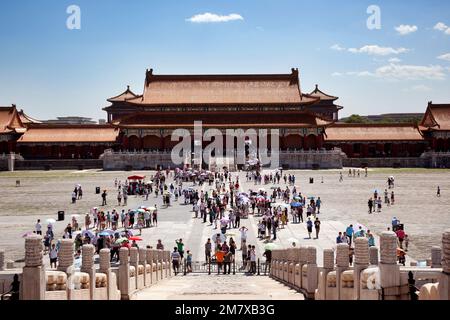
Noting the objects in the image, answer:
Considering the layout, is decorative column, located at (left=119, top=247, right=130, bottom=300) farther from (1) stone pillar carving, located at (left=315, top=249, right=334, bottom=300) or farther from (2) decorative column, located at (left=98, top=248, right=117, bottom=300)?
(1) stone pillar carving, located at (left=315, top=249, right=334, bottom=300)

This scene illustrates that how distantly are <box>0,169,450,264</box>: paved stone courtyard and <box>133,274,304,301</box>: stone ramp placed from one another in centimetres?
438

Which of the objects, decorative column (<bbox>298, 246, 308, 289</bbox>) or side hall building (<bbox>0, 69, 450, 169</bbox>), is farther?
side hall building (<bbox>0, 69, 450, 169</bbox>)

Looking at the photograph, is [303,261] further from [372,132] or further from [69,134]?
[69,134]

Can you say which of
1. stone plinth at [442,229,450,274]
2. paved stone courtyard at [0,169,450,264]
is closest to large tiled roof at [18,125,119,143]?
paved stone courtyard at [0,169,450,264]

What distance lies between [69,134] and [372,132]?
48955 millimetres

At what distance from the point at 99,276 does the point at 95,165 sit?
75203 mm

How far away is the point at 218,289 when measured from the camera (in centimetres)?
1684

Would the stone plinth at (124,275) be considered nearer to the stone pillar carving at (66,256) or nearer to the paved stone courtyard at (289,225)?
the stone pillar carving at (66,256)

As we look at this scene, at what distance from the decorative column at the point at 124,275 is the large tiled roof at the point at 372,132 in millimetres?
78285

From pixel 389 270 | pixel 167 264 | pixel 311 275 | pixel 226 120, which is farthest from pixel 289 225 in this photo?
pixel 226 120

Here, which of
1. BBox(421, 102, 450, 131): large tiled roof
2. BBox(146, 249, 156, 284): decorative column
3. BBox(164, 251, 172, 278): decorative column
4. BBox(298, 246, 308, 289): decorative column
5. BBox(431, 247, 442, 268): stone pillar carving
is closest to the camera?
BBox(298, 246, 308, 289): decorative column

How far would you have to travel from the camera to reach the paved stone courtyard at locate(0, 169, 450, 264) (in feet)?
97.7

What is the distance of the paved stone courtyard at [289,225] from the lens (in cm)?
2978
